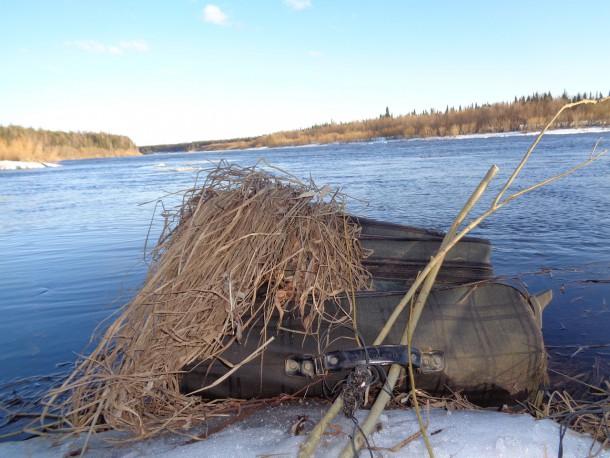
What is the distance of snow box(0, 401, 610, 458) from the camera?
1.58m

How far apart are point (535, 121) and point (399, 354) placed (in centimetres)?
4718

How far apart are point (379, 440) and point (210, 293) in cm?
99

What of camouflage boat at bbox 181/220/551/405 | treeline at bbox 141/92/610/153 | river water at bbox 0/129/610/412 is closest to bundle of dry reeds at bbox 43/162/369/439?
camouflage boat at bbox 181/220/551/405

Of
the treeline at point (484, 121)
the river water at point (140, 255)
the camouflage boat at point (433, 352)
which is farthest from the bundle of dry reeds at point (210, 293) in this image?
the treeline at point (484, 121)

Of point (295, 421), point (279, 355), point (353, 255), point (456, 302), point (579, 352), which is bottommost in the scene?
point (579, 352)

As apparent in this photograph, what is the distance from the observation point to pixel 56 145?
54062mm

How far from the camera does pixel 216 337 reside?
1.97 metres

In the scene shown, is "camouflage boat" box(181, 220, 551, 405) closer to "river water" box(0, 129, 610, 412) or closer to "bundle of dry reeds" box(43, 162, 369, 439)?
"bundle of dry reeds" box(43, 162, 369, 439)

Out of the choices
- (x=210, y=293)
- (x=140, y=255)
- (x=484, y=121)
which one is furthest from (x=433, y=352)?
(x=484, y=121)

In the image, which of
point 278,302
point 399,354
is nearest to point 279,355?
point 278,302

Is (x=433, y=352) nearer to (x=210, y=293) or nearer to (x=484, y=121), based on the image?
(x=210, y=293)

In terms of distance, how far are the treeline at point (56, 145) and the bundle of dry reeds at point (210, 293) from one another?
146 ft

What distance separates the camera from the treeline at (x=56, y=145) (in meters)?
40.6

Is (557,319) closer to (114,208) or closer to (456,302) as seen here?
(456,302)
